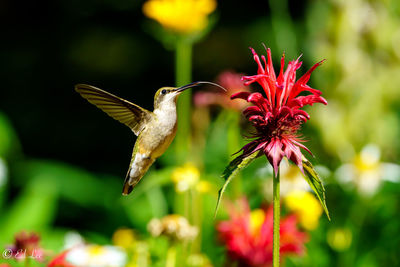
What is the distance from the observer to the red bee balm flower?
610mm

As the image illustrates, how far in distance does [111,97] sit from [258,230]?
51cm

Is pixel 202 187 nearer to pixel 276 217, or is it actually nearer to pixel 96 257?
pixel 96 257

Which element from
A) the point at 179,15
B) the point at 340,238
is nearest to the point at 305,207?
the point at 340,238

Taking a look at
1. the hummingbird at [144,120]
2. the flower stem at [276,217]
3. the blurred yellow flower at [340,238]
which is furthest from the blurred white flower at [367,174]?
the flower stem at [276,217]

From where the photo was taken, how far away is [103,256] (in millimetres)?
1196

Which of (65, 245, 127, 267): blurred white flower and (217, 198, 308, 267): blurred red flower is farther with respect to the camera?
(65, 245, 127, 267): blurred white flower

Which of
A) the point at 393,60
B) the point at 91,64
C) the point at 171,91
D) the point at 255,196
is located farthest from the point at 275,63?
the point at 171,91

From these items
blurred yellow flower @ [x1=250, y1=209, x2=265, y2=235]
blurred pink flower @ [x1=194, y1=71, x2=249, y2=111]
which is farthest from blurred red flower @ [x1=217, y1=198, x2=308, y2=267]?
blurred pink flower @ [x1=194, y1=71, x2=249, y2=111]

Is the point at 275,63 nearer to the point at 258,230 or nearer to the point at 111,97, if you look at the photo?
the point at 258,230

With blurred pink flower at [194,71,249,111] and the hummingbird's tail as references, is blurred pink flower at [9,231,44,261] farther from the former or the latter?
blurred pink flower at [194,71,249,111]

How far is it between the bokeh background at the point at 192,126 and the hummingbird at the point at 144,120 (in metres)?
0.29

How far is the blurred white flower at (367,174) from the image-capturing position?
156 centimetres

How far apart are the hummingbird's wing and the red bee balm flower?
0.15 m

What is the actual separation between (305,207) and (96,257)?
50cm
